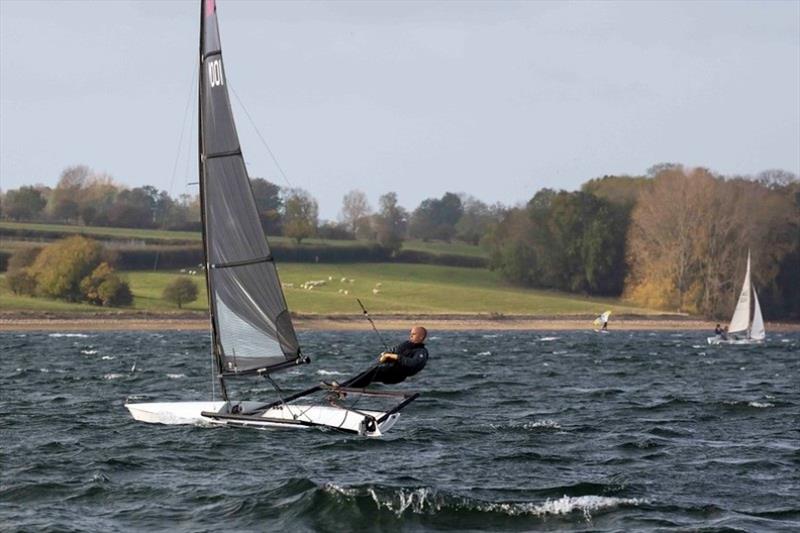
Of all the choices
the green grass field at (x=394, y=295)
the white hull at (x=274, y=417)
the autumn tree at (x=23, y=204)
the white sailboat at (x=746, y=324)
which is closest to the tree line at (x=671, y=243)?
the green grass field at (x=394, y=295)

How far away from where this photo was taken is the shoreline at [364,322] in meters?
109

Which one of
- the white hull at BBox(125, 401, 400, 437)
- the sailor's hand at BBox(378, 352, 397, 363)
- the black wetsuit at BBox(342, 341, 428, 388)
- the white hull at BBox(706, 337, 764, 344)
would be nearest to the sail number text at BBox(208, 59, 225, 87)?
the white hull at BBox(125, 401, 400, 437)

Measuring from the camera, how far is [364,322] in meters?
126

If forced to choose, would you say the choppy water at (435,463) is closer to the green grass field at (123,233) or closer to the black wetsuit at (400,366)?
the black wetsuit at (400,366)

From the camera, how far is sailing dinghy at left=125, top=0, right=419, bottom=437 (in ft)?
92.2

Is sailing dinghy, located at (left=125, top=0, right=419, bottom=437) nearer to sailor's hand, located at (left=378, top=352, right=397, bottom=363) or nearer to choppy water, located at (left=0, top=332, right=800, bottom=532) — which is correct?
choppy water, located at (left=0, top=332, right=800, bottom=532)

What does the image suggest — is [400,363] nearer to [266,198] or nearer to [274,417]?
[274,417]

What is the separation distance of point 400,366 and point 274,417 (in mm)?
3930

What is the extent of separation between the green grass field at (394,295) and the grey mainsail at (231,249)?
88348 mm

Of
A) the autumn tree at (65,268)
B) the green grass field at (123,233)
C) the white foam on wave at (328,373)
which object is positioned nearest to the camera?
the white foam on wave at (328,373)

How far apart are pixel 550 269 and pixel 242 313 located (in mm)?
129809

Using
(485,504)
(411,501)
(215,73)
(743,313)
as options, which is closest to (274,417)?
(215,73)

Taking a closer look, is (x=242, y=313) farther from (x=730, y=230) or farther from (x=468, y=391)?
(x=730, y=230)

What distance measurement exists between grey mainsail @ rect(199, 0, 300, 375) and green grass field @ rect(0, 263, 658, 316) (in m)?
88.3
